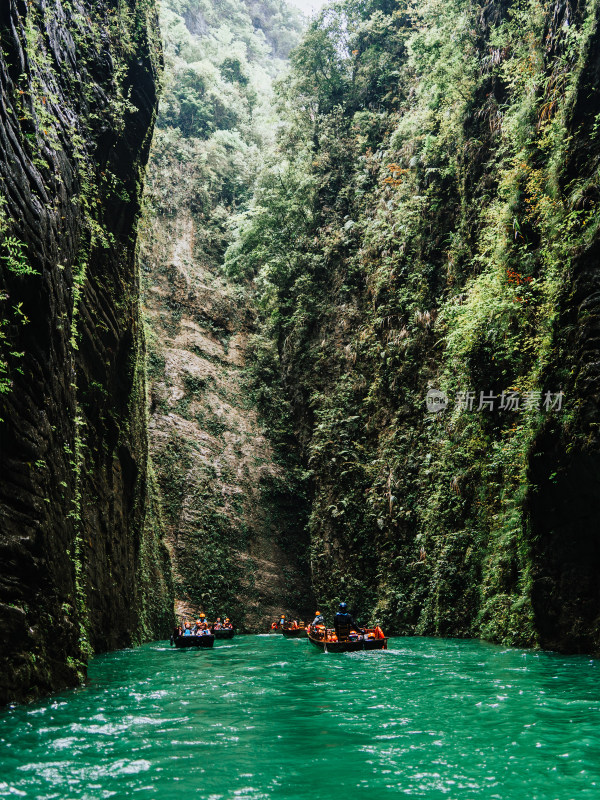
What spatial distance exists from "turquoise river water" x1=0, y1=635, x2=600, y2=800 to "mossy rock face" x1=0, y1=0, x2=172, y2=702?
1237mm

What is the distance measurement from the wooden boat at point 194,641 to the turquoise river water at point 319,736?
6.66 metres

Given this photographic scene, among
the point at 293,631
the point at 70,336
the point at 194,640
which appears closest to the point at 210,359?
the point at 293,631

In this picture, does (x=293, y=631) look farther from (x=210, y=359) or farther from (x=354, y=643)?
(x=210, y=359)

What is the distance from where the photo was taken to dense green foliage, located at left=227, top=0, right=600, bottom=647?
13.7 meters

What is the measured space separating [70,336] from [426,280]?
1327 centimetres

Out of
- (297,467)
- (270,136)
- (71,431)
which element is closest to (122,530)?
(71,431)

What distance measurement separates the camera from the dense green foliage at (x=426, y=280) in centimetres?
1366

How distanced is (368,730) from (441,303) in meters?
14.8

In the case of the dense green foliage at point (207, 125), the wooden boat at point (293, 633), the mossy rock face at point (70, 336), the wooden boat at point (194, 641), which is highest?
the dense green foliage at point (207, 125)

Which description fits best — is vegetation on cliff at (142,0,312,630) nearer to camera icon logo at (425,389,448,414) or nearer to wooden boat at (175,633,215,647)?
wooden boat at (175,633,215,647)

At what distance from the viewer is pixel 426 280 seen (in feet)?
67.7

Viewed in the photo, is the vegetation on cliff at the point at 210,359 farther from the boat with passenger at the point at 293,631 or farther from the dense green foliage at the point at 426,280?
the boat with passenger at the point at 293,631

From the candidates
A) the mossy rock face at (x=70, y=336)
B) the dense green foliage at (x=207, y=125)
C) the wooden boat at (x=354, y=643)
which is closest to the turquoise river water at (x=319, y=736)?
the mossy rock face at (x=70, y=336)

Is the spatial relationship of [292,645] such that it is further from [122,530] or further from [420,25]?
[420,25]
